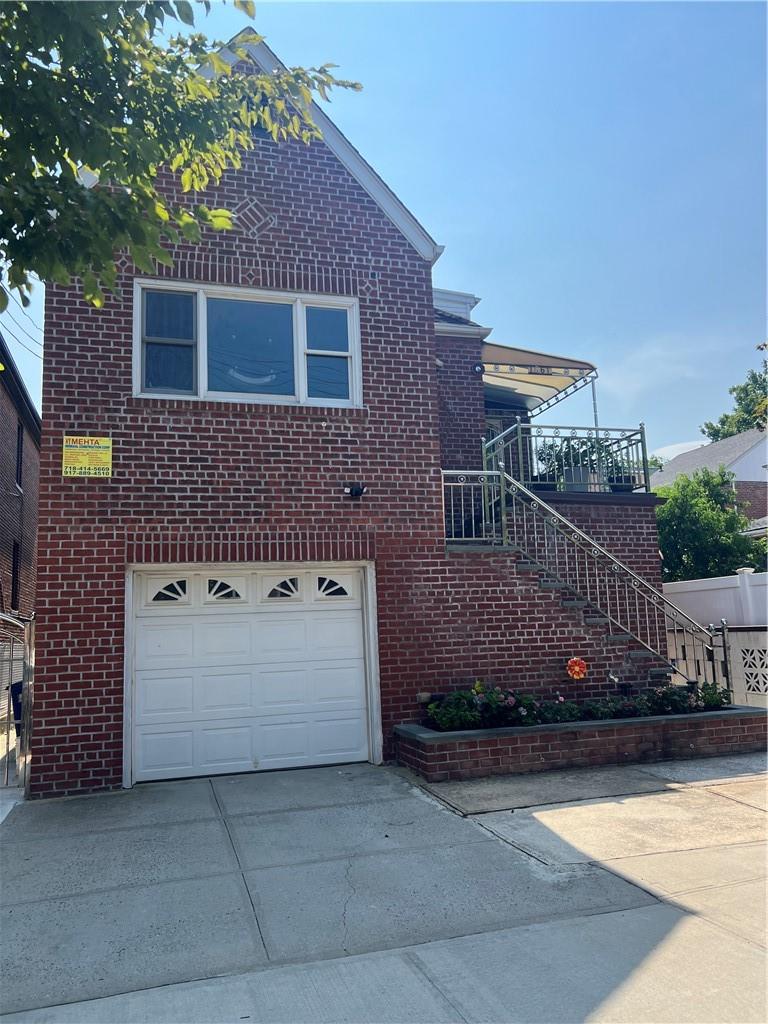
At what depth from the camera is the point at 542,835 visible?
600 cm

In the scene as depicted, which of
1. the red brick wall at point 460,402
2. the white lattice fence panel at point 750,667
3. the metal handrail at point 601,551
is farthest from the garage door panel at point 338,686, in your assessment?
the white lattice fence panel at point 750,667

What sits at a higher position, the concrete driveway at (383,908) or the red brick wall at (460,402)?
the red brick wall at (460,402)

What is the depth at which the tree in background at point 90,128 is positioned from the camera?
13.3ft

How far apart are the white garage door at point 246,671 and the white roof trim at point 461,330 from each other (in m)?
5.53

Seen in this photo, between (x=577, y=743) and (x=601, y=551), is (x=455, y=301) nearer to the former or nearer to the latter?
(x=601, y=551)

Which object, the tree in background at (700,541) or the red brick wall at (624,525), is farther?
the tree in background at (700,541)

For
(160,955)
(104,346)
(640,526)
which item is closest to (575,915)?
(160,955)

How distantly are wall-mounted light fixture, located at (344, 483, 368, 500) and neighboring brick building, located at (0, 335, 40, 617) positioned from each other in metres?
9.67

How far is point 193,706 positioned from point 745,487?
30190 millimetres

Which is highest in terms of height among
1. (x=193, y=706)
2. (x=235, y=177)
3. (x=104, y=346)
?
(x=235, y=177)

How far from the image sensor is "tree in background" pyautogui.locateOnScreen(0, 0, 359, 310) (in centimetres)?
406

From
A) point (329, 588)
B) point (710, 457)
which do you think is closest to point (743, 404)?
point (710, 457)

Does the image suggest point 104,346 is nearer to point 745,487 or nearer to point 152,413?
point 152,413

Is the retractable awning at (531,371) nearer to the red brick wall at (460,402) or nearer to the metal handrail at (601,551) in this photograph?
the red brick wall at (460,402)
